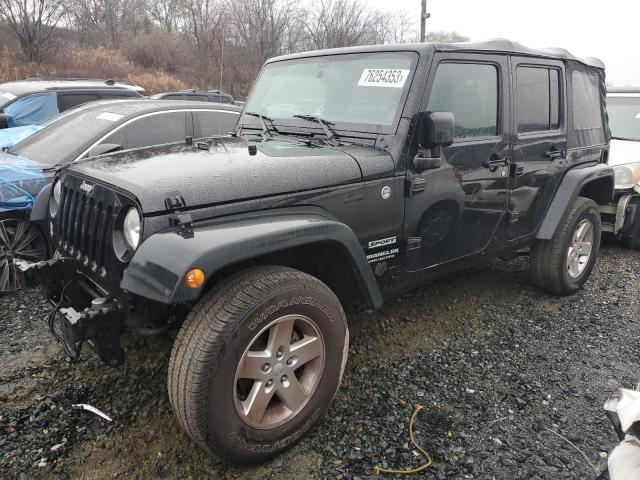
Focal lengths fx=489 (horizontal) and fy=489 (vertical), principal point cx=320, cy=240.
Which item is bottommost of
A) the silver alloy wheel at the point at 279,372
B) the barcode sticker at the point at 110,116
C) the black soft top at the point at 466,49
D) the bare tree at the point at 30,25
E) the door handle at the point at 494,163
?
the silver alloy wheel at the point at 279,372

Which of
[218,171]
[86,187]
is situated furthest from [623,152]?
[86,187]

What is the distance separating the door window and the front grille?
2302 millimetres

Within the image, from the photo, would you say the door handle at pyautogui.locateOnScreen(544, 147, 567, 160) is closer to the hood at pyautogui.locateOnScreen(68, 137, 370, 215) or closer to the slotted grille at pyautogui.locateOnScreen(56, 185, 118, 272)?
the hood at pyautogui.locateOnScreen(68, 137, 370, 215)

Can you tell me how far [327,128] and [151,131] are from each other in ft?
9.03

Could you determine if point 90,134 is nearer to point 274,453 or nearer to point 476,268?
point 274,453

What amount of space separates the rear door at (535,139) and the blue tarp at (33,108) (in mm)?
6764

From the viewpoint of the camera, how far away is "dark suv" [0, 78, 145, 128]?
7.32 meters

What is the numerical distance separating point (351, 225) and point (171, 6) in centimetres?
3683

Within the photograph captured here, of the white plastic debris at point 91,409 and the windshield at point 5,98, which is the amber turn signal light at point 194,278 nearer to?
the white plastic debris at point 91,409

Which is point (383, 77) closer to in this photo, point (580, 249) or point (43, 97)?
point (580, 249)

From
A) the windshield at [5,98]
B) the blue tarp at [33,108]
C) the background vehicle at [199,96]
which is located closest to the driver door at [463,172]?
the blue tarp at [33,108]

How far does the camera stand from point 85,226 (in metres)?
2.42

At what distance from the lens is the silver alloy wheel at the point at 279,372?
2252mm

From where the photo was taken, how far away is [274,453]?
239 cm
